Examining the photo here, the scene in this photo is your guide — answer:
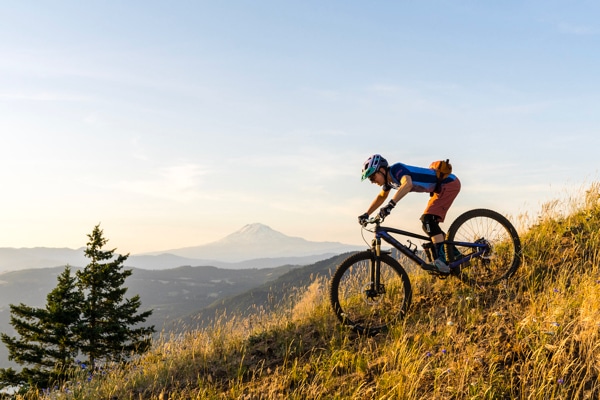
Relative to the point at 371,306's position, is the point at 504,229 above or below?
above

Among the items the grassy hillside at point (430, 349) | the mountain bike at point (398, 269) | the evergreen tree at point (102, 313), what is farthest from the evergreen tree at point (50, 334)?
the mountain bike at point (398, 269)

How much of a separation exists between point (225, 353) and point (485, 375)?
4.03 meters

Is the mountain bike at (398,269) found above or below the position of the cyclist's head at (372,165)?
below

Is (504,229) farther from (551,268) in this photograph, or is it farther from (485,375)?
(485,375)

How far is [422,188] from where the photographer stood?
7074mm

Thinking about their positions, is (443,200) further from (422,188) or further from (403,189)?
(403,189)

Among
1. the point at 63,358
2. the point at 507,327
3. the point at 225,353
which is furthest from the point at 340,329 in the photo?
the point at 63,358

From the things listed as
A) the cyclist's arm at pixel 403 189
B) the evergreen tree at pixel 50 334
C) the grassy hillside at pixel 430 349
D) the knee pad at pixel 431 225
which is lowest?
the evergreen tree at pixel 50 334

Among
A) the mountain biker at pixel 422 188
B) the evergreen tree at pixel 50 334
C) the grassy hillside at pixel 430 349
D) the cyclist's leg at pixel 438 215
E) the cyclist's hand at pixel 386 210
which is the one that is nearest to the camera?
the grassy hillside at pixel 430 349

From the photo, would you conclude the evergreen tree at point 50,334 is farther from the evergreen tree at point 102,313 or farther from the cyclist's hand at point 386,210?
the cyclist's hand at point 386,210

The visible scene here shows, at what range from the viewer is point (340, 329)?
666 centimetres

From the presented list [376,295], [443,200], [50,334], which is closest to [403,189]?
[443,200]

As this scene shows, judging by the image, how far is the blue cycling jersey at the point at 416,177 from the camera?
6902 mm

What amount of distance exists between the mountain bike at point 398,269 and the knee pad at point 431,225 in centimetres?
14
